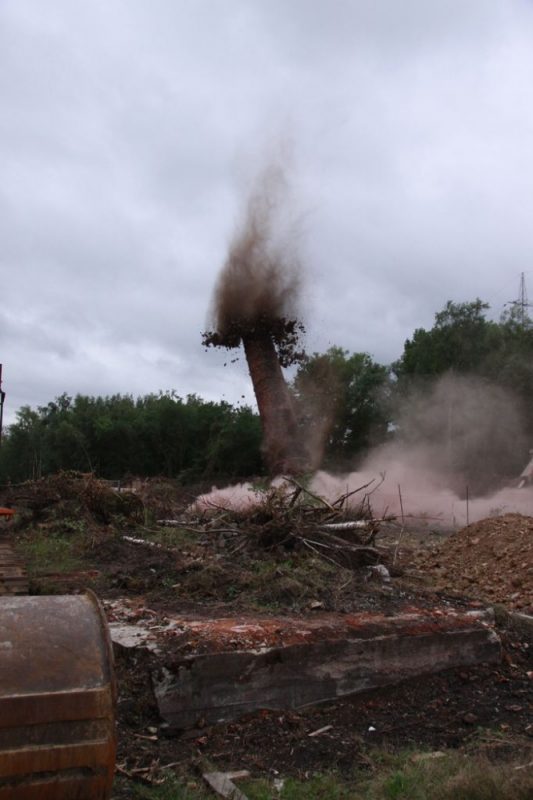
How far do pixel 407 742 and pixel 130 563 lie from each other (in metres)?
4.00

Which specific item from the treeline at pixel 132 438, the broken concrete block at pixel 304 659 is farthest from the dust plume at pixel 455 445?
the broken concrete block at pixel 304 659

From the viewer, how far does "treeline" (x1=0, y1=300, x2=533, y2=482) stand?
30.2 meters

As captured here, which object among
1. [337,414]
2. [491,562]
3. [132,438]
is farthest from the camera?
[132,438]

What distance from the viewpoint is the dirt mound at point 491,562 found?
885 centimetres

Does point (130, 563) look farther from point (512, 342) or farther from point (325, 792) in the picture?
point (512, 342)

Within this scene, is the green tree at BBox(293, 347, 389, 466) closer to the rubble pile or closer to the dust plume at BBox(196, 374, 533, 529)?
the dust plume at BBox(196, 374, 533, 529)

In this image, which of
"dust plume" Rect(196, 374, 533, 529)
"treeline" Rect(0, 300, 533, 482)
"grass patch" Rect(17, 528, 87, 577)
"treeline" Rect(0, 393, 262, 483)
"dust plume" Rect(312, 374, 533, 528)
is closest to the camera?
"grass patch" Rect(17, 528, 87, 577)

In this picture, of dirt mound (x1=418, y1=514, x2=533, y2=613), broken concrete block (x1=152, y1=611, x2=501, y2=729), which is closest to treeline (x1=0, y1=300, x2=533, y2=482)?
dirt mound (x1=418, y1=514, x2=533, y2=613)

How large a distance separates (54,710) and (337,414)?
101ft

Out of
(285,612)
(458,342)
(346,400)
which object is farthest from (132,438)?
(285,612)

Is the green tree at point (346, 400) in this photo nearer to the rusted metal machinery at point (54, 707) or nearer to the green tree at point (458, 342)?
the green tree at point (458, 342)

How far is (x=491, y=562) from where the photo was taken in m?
10.7

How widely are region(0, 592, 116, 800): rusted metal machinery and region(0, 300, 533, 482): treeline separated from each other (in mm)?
20759

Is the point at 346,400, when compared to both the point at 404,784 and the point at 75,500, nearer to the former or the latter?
the point at 75,500
